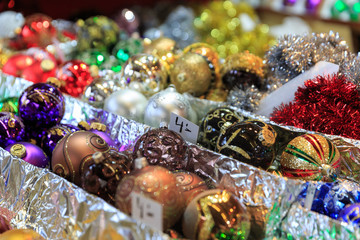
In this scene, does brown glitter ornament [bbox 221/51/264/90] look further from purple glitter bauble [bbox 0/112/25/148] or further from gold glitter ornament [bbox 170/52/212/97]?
purple glitter bauble [bbox 0/112/25/148]

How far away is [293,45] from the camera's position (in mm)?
1707

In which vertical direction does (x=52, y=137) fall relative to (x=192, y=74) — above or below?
below

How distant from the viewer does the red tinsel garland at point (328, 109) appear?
1.43 m

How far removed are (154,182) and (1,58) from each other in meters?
1.95

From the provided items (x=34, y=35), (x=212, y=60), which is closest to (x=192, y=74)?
(x=212, y=60)

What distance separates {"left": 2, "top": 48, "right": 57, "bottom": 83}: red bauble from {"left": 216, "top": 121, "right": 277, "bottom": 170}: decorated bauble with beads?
1.41 meters

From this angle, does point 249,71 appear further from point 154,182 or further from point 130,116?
point 154,182

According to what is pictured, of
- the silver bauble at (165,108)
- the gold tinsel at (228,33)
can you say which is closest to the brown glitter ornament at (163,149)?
the silver bauble at (165,108)

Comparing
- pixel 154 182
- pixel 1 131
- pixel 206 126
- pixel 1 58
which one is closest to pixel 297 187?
pixel 154 182

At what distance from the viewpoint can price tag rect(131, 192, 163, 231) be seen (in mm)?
917

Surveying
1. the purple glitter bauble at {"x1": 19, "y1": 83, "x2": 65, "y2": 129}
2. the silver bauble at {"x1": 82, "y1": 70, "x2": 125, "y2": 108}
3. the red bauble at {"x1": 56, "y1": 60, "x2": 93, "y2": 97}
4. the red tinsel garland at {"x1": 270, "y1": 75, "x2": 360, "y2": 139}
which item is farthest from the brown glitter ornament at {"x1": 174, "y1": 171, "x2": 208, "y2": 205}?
the red bauble at {"x1": 56, "y1": 60, "x2": 93, "y2": 97}

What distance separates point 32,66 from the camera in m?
2.27

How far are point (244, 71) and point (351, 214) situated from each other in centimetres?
93

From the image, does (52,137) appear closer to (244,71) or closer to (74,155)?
(74,155)
